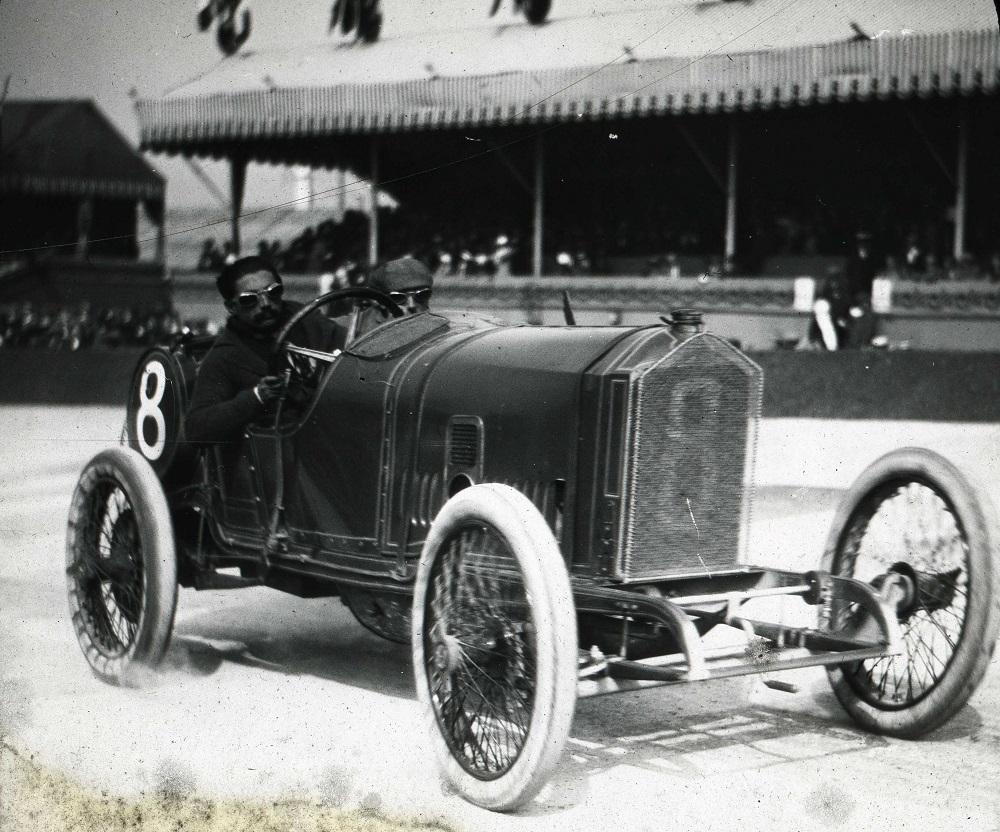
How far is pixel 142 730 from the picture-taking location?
3.45m

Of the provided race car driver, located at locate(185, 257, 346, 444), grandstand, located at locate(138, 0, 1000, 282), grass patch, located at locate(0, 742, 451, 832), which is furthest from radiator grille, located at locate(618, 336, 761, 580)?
race car driver, located at locate(185, 257, 346, 444)

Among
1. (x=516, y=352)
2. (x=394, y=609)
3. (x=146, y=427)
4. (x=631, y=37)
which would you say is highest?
(x=631, y=37)

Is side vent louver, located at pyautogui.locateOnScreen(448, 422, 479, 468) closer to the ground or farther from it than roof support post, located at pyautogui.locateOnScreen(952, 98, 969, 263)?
closer to the ground

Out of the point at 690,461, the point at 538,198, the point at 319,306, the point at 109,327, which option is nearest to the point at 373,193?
the point at 538,198

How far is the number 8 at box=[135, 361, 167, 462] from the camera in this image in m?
4.38

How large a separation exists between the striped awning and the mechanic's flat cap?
0.61 meters

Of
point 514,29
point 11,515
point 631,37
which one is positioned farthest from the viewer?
point 11,515

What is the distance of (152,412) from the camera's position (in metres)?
4.41

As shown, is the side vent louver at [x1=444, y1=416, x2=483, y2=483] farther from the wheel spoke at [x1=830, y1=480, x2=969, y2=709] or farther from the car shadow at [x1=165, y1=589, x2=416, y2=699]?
the wheel spoke at [x1=830, y1=480, x2=969, y2=709]

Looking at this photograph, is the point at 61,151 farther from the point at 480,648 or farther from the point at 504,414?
the point at 480,648

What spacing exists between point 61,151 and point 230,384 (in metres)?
0.93

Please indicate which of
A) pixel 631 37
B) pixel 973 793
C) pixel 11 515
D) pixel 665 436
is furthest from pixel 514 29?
pixel 11 515

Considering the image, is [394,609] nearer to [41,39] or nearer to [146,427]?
[146,427]

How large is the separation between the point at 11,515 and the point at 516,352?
3023 mm
